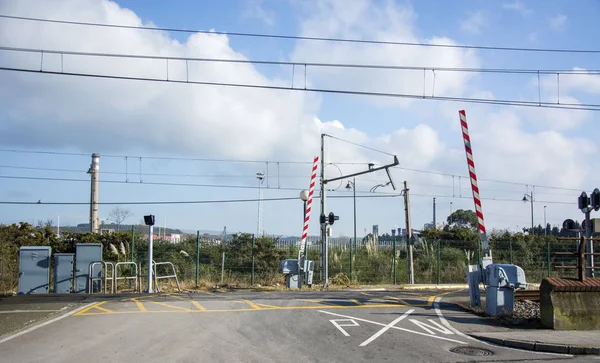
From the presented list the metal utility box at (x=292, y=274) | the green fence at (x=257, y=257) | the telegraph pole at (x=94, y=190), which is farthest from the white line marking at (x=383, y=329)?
the telegraph pole at (x=94, y=190)

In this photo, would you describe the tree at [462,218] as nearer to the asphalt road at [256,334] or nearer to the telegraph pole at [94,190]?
the telegraph pole at [94,190]

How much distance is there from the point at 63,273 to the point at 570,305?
602 inches

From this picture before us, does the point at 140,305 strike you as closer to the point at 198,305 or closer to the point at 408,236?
the point at 198,305

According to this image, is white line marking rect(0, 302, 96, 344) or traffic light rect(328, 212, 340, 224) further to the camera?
traffic light rect(328, 212, 340, 224)

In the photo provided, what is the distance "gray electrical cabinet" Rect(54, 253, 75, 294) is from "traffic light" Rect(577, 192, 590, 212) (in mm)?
16434

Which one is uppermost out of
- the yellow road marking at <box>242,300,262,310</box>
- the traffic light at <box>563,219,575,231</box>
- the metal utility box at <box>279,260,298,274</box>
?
the traffic light at <box>563,219,575,231</box>

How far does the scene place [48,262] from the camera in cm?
1834

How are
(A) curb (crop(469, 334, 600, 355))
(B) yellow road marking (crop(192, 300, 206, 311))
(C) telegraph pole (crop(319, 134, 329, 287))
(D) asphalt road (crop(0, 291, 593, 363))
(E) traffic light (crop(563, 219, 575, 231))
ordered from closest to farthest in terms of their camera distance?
(D) asphalt road (crop(0, 291, 593, 363))
(A) curb (crop(469, 334, 600, 355))
(B) yellow road marking (crop(192, 300, 206, 311))
(E) traffic light (crop(563, 219, 575, 231))
(C) telegraph pole (crop(319, 134, 329, 287))

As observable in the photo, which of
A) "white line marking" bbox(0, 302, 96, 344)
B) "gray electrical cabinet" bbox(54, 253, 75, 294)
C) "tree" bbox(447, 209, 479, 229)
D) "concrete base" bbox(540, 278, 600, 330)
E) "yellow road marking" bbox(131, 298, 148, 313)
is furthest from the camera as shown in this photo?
"tree" bbox(447, 209, 479, 229)

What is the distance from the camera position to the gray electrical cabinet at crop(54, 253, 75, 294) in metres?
18.6

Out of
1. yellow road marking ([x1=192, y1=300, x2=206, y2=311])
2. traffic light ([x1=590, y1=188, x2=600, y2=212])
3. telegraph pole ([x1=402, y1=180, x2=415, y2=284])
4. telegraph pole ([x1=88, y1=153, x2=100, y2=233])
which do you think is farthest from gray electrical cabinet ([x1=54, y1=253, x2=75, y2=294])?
telegraph pole ([x1=88, y1=153, x2=100, y2=233])

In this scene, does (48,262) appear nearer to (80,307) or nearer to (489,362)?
(80,307)

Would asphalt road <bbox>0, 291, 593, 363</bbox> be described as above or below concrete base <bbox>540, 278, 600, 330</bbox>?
below

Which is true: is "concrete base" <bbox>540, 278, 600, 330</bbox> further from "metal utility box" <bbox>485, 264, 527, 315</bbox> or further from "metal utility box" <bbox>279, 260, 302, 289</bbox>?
"metal utility box" <bbox>279, 260, 302, 289</bbox>
